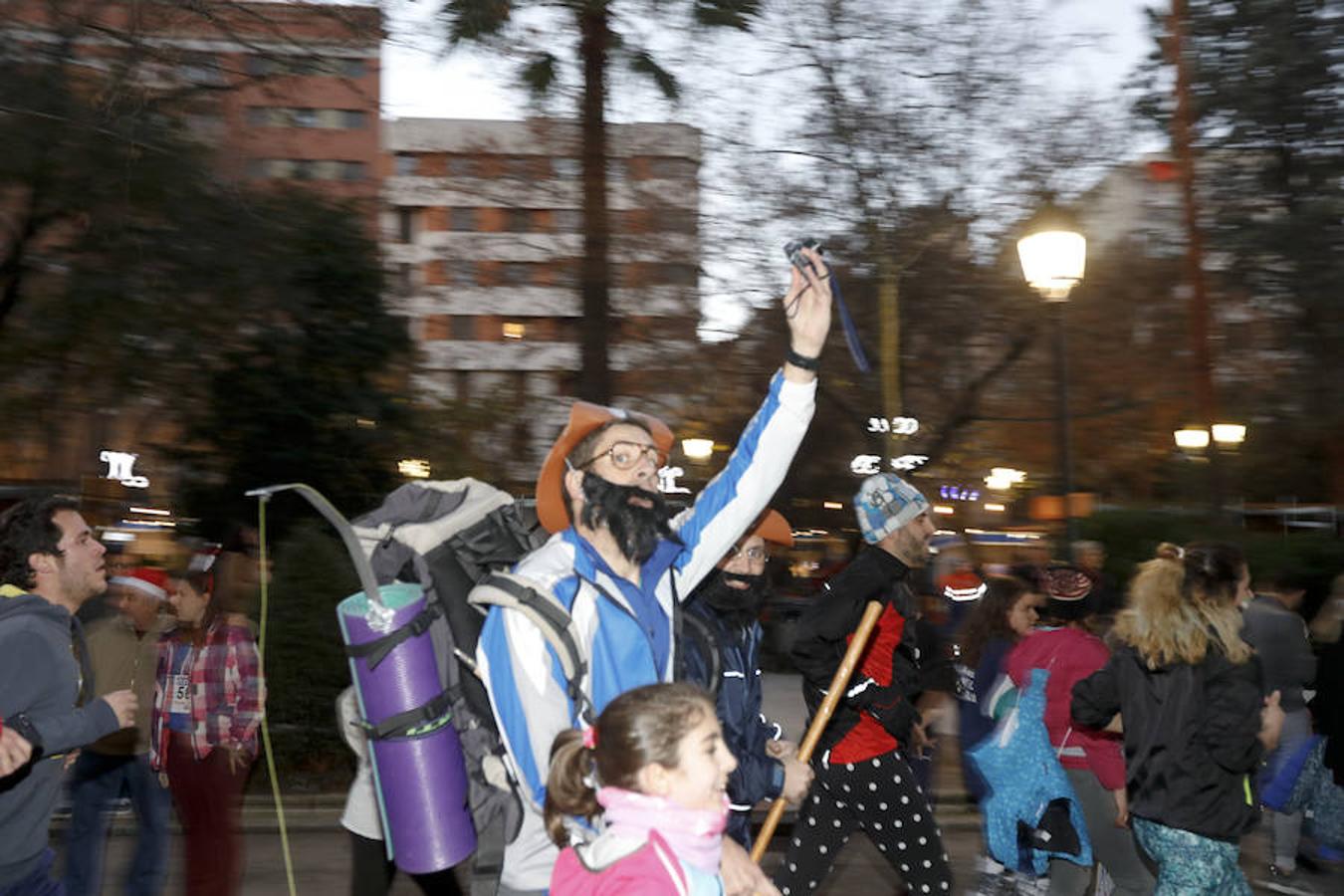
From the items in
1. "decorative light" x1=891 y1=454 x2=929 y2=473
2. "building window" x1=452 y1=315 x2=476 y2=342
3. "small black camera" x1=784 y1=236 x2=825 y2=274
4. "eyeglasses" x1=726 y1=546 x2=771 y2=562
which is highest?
"building window" x1=452 y1=315 x2=476 y2=342

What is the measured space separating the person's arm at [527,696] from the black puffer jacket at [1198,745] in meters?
2.92

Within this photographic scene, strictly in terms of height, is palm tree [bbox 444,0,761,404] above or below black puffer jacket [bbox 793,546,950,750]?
above

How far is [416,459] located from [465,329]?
491 cm

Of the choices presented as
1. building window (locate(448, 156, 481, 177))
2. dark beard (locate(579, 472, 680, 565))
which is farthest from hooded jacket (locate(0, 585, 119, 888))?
building window (locate(448, 156, 481, 177))

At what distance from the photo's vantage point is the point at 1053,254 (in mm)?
11273

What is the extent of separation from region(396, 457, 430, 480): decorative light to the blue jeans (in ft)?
44.0

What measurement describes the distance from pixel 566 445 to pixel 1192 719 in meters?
2.82

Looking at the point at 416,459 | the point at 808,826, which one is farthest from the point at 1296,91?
the point at 808,826

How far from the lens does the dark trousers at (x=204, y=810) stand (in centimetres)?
658

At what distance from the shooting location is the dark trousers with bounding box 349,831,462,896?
4.86 meters

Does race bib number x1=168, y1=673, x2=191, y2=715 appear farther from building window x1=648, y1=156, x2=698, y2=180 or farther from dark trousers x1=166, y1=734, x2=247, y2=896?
building window x1=648, y1=156, x2=698, y2=180

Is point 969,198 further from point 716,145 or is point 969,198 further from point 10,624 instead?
point 10,624

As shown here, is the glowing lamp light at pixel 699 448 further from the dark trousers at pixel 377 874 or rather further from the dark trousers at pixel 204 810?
the dark trousers at pixel 377 874

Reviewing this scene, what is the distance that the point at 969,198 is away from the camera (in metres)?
18.9
